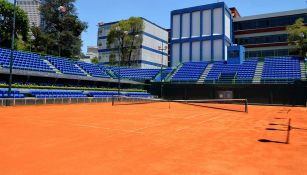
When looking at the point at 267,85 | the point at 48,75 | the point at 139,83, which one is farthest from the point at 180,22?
the point at 48,75

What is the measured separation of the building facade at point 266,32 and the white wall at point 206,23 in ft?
54.3

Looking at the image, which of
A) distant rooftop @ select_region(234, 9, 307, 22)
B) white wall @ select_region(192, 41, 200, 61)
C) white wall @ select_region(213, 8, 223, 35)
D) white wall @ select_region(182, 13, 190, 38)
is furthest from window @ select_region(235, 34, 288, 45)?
white wall @ select_region(182, 13, 190, 38)

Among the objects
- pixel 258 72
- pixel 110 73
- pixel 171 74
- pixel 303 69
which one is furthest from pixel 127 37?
pixel 303 69

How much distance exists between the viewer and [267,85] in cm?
4288

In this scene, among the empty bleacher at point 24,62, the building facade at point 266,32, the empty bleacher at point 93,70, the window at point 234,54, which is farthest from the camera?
the building facade at point 266,32

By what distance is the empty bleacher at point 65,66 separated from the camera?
145 ft

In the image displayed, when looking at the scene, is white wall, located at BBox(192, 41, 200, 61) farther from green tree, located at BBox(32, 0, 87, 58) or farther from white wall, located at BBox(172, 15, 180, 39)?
green tree, located at BBox(32, 0, 87, 58)

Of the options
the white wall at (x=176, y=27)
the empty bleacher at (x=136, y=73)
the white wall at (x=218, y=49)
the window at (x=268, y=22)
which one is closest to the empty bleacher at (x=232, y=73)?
the white wall at (x=218, y=49)

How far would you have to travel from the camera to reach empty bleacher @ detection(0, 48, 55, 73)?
3622cm

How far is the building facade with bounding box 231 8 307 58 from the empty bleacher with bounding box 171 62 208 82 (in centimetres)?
2367

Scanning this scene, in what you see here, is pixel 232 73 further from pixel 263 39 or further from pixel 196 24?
pixel 263 39

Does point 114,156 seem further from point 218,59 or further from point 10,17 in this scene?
point 10,17

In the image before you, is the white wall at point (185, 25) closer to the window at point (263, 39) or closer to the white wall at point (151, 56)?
the white wall at point (151, 56)

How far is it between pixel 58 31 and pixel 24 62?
34764 mm
